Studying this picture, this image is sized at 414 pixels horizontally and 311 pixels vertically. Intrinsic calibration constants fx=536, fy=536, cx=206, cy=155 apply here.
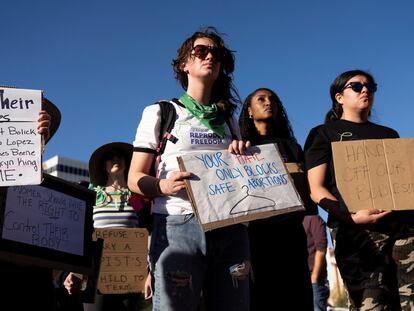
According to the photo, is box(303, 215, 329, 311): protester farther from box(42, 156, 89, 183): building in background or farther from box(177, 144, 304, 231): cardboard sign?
box(42, 156, 89, 183): building in background

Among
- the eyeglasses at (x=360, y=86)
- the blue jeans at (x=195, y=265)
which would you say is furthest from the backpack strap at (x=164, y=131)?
the eyeglasses at (x=360, y=86)

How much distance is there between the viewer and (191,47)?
3312 millimetres

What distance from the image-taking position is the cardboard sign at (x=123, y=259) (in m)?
4.68

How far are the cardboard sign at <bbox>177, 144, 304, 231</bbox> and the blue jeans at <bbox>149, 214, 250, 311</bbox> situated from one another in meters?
0.13

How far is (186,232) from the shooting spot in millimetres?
2742

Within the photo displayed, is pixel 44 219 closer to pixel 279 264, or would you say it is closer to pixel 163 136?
pixel 163 136

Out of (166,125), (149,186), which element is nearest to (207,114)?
(166,125)

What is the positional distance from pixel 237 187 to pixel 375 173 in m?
1.05

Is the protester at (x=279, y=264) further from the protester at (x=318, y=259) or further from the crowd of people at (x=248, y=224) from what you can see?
the protester at (x=318, y=259)

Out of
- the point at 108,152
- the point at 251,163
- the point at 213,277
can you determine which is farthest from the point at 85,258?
the point at 108,152

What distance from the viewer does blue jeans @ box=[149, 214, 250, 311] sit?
265 centimetres

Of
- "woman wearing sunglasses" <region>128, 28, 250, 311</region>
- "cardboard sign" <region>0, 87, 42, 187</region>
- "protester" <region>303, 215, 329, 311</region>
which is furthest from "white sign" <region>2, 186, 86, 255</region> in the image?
"protester" <region>303, 215, 329, 311</region>

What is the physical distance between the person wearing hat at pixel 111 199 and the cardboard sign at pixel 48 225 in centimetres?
Result: 100

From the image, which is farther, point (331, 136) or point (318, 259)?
point (318, 259)
